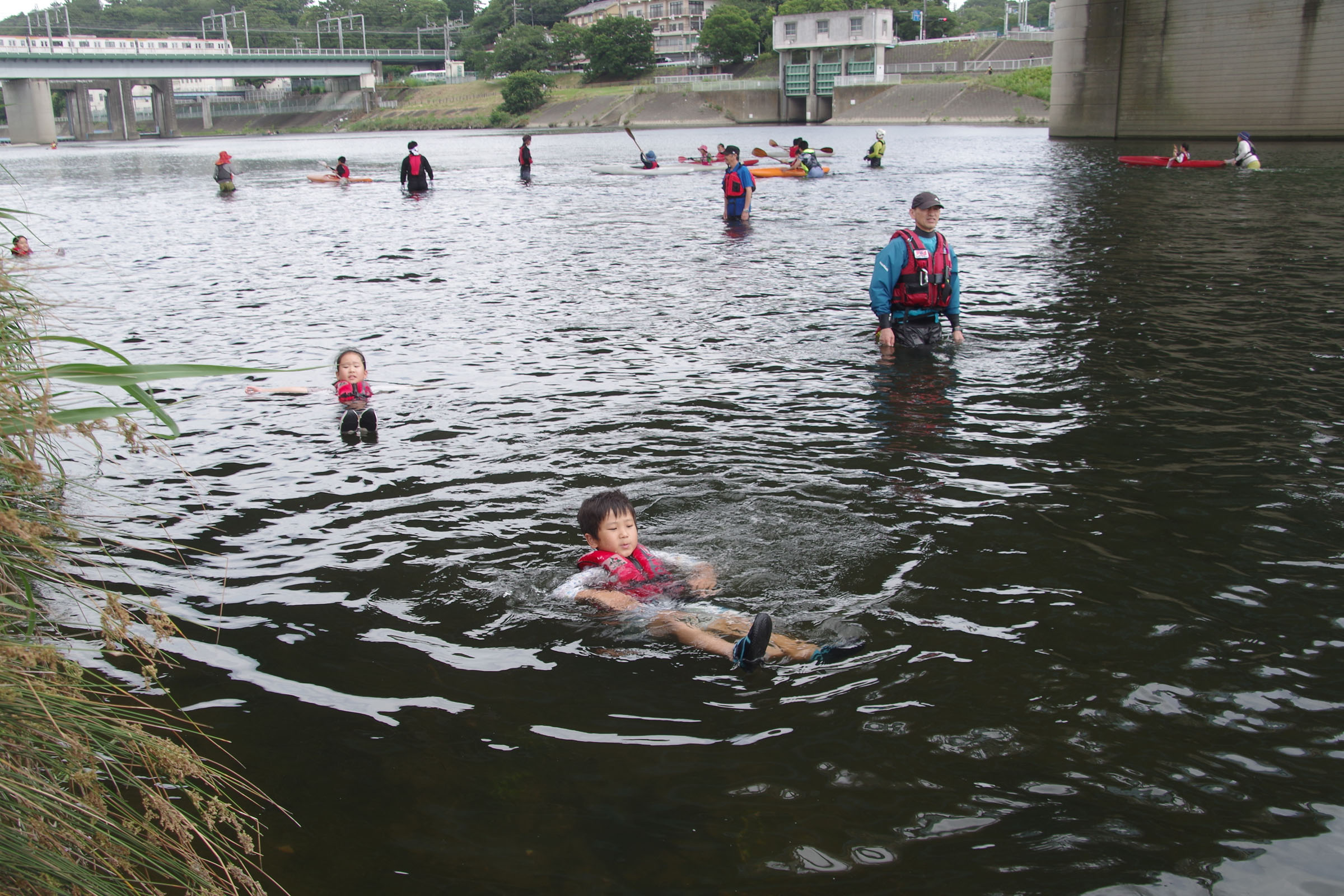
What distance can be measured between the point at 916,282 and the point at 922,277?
3.5 inches

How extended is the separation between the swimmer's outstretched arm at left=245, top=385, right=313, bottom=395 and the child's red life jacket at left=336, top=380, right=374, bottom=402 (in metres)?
1.08

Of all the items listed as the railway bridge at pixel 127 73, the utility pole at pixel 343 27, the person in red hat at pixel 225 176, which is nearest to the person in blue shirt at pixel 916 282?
the person in red hat at pixel 225 176

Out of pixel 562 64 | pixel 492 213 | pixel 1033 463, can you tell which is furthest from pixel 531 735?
pixel 562 64

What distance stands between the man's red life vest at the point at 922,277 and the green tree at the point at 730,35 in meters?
128

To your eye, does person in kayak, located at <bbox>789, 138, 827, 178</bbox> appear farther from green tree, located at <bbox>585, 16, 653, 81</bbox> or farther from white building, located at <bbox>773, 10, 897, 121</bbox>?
green tree, located at <bbox>585, 16, 653, 81</bbox>

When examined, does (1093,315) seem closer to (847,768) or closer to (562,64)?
(847,768)

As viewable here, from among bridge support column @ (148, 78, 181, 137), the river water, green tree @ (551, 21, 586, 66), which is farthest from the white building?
the river water

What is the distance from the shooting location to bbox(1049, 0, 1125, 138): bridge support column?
46.3 metres

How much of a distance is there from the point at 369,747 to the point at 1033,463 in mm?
5331

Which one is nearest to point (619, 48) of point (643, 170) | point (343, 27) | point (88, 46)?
point (88, 46)

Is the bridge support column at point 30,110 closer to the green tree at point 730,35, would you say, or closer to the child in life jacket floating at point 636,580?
the green tree at point 730,35

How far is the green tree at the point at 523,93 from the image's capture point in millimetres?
114500

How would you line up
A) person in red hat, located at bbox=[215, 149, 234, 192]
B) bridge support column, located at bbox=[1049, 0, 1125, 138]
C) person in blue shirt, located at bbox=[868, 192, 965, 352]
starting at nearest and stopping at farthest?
person in blue shirt, located at bbox=[868, 192, 965, 352] < person in red hat, located at bbox=[215, 149, 234, 192] < bridge support column, located at bbox=[1049, 0, 1125, 138]

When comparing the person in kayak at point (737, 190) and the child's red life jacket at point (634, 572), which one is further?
the person in kayak at point (737, 190)
